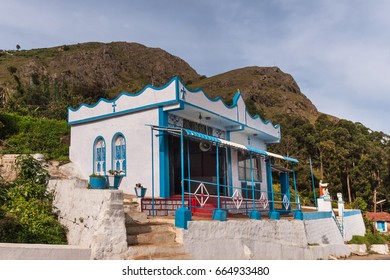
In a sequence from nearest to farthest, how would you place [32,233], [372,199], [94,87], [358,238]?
[32,233]
[358,238]
[372,199]
[94,87]

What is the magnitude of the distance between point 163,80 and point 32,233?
107 m

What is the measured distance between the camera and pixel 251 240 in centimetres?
972

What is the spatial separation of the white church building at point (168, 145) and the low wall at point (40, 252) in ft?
12.3

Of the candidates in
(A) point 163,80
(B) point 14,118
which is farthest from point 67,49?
(B) point 14,118

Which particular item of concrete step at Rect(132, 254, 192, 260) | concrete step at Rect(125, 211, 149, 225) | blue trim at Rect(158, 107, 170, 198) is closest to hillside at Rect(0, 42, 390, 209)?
blue trim at Rect(158, 107, 170, 198)

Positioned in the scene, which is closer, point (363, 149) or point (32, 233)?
point (32, 233)

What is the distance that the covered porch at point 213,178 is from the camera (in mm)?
10352

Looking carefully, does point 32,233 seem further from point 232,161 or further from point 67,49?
point 67,49

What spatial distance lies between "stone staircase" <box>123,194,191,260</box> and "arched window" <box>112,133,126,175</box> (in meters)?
3.90

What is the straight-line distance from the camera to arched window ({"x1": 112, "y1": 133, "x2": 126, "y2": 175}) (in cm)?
1247

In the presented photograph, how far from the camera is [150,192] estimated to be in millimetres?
11461

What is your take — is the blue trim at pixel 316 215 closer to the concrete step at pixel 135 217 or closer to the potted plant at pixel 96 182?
the concrete step at pixel 135 217

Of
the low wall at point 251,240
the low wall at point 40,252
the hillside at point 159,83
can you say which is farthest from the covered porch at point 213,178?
the hillside at point 159,83

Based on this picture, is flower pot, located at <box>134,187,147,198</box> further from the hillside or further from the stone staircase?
the hillside
